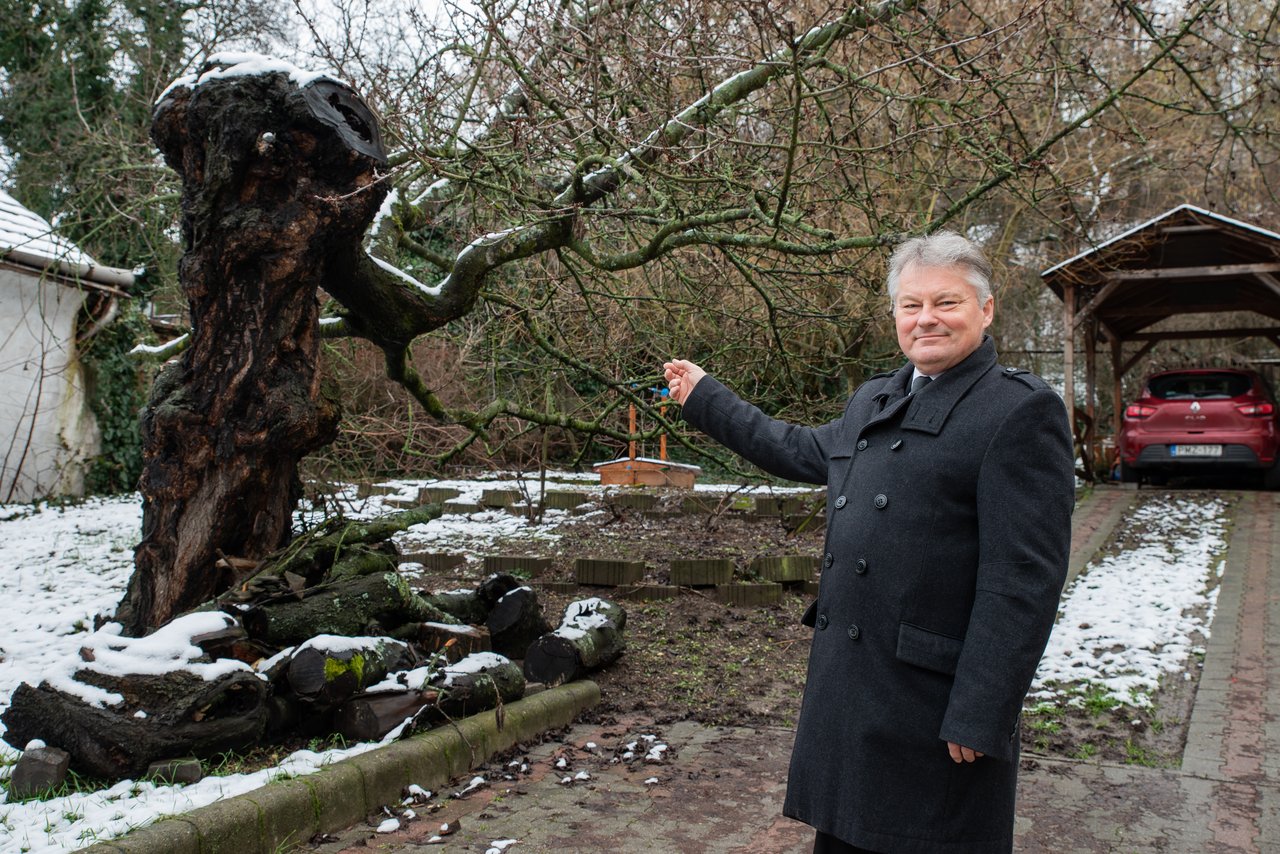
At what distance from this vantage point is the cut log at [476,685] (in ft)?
16.4

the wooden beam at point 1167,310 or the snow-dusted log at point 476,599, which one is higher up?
the wooden beam at point 1167,310

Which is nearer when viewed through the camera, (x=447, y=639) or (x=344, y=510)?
(x=447, y=639)

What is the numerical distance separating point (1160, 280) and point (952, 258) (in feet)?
48.9

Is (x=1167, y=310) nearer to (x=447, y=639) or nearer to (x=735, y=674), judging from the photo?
(x=735, y=674)

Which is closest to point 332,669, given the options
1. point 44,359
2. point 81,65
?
point 44,359

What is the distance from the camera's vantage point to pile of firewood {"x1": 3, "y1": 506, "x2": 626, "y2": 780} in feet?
13.5

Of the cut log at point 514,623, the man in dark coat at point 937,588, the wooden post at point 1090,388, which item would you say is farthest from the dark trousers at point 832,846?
the wooden post at point 1090,388

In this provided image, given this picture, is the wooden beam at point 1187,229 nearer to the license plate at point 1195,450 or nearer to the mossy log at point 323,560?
the license plate at point 1195,450

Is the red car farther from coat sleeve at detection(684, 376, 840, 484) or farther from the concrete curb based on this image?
coat sleeve at detection(684, 376, 840, 484)

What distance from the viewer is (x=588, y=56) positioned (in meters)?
6.23

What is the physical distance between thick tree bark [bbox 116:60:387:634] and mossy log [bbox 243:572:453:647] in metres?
0.53

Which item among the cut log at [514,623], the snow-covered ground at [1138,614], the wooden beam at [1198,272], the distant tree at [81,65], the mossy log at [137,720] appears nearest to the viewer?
the mossy log at [137,720]

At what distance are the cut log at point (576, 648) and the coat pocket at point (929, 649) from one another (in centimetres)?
387

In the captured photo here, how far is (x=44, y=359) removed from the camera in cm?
1221
